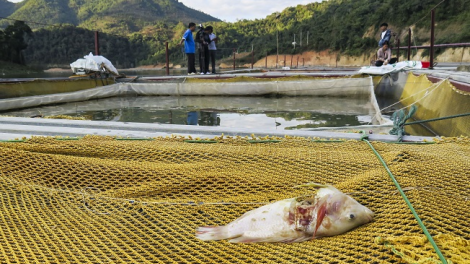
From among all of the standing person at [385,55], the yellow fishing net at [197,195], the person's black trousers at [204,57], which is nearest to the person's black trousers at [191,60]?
the person's black trousers at [204,57]

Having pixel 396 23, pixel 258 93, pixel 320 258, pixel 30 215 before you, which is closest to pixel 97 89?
pixel 258 93

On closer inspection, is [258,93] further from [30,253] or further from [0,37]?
[0,37]

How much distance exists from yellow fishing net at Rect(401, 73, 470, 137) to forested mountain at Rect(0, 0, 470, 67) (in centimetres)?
1464

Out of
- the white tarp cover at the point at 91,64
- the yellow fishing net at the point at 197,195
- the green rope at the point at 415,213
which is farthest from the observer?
the white tarp cover at the point at 91,64

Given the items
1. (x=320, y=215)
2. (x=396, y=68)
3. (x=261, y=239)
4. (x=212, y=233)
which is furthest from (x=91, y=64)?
(x=320, y=215)

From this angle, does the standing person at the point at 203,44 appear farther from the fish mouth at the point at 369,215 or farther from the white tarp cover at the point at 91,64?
the fish mouth at the point at 369,215

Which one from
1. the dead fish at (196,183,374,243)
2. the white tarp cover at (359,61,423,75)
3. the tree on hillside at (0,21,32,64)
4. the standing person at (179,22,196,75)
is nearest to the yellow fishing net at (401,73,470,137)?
the white tarp cover at (359,61,423,75)

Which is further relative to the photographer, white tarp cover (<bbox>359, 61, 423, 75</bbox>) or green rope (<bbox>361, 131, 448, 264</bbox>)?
white tarp cover (<bbox>359, 61, 423, 75</bbox>)

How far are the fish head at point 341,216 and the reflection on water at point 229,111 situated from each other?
3.73 m

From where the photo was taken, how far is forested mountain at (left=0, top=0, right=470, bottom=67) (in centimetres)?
3209

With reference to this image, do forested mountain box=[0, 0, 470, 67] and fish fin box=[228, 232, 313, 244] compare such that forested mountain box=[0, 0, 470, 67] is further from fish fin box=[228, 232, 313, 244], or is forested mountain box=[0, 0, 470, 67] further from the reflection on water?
fish fin box=[228, 232, 313, 244]

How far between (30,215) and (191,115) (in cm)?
482

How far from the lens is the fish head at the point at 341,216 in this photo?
1393mm

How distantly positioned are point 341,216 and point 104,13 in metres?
120
